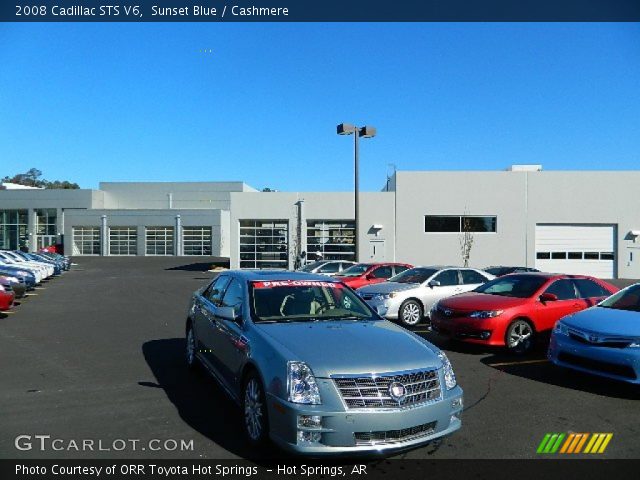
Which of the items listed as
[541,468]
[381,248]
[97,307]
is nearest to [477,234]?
[381,248]

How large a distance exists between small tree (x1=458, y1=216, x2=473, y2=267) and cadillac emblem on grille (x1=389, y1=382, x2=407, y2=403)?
2807 cm

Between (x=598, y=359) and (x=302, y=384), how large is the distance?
14.0 ft

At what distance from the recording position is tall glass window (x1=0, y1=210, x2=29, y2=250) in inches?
2475

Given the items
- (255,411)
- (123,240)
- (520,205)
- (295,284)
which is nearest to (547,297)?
(295,284)

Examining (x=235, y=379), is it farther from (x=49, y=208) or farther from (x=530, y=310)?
(x=49, y=208)

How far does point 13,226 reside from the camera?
63625 mm

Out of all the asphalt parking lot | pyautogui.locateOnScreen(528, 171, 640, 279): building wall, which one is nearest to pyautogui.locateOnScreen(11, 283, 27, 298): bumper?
the asphalt parking lot

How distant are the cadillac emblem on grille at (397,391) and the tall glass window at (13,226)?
6767cm

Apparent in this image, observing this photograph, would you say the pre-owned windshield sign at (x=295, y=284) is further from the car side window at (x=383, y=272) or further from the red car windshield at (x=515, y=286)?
the car side window at (x=383, y=272)

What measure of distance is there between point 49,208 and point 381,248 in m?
46.1

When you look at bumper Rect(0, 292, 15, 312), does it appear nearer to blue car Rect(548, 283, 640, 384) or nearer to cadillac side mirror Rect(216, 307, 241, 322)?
cadillac side mirror Rect(216, 307, 241, 322)

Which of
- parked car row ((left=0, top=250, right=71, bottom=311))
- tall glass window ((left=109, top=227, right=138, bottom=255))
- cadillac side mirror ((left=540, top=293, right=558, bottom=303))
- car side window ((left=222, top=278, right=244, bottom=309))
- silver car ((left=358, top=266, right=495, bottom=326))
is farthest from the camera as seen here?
tall glass window ((left=109, top=227, right=138, bottom=255))

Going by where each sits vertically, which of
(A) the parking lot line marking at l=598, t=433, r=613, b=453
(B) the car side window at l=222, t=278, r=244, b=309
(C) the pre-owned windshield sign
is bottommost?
(A) the parking lot line marking at l=598, t=433, r=613, b=453

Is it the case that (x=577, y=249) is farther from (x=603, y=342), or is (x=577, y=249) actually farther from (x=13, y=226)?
(x=13, y=226)
